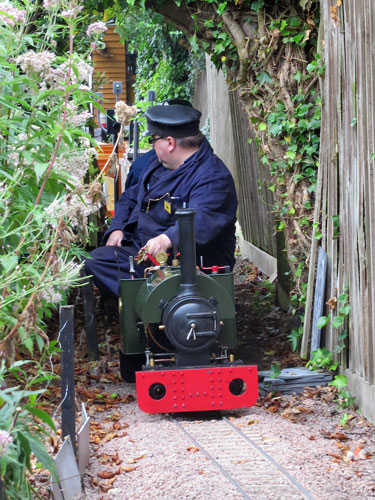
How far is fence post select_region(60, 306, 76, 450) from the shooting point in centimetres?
329

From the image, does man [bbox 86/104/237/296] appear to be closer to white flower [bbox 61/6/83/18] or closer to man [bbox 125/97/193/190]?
man [bbox 125/97/193/190]

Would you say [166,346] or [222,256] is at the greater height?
[222,256]

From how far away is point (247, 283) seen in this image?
9516 mm

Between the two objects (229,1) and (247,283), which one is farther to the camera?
(247,283)

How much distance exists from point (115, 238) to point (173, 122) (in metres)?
1.12

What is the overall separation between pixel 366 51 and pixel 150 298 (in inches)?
72.9

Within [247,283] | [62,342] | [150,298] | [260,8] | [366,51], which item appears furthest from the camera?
[247,283]

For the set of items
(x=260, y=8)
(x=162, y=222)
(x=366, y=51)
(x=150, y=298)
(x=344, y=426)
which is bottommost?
(x=344, y=426)

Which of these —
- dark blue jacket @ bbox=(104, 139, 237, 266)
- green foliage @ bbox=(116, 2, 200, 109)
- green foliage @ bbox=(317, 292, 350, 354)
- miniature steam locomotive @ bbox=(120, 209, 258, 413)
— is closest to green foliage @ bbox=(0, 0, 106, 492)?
miniature steam locomotive @ bbox=(120, 209, 258, 413)

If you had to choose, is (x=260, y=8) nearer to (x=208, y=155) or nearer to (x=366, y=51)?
(x=208, y=155)

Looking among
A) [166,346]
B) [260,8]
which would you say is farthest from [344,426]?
[260,8]

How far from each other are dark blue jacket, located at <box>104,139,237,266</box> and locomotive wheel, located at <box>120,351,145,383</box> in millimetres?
830

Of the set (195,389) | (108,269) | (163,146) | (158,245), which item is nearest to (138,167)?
(163,146)

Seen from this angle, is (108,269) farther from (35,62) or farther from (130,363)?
(35,62)
